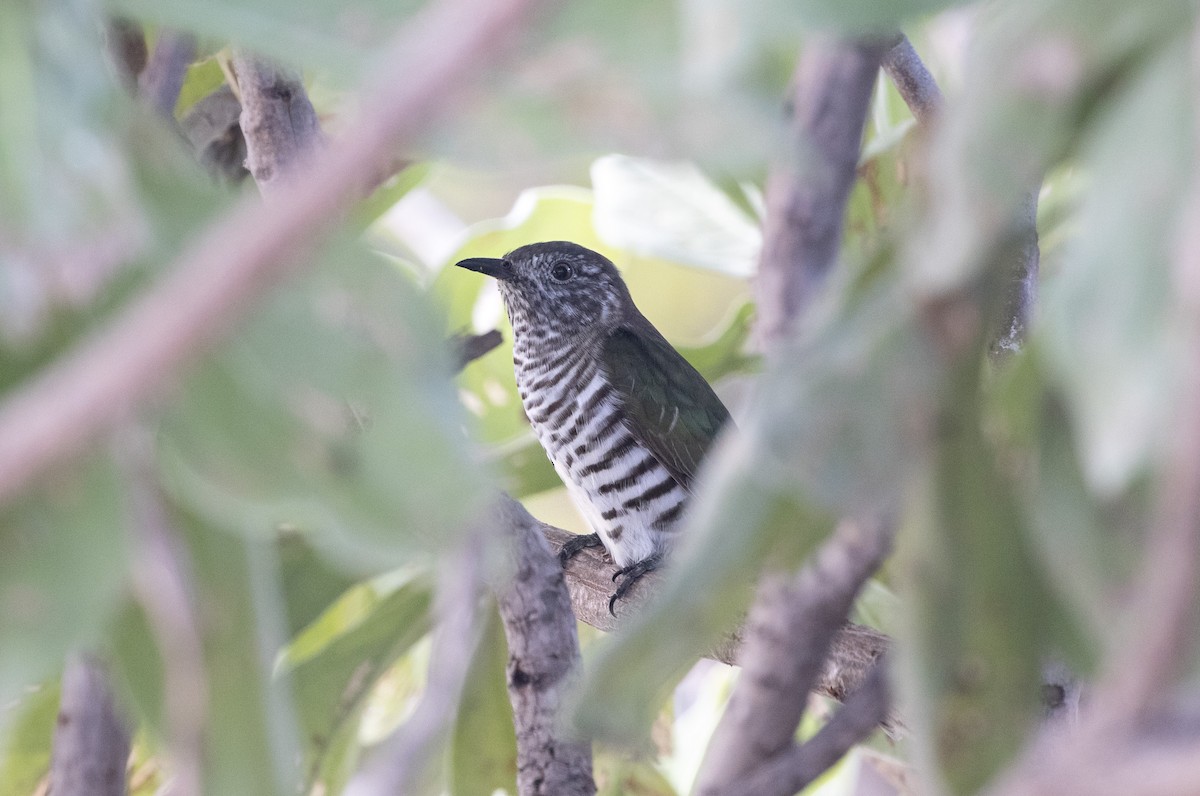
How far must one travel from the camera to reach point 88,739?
92 centimetres

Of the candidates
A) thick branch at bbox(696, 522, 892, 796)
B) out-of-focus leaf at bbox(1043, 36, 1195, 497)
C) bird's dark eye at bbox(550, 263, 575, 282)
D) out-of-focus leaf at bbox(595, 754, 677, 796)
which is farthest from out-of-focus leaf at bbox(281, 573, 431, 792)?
bird's dark eye at bbox(550, 263, 575, 282)

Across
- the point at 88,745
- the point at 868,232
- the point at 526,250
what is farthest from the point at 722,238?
the point at 88,745

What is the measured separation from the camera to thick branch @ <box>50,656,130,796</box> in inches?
35.6

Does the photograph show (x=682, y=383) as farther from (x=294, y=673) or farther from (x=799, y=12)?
(x=799, y=12)

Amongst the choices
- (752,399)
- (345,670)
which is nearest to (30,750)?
(345,670)

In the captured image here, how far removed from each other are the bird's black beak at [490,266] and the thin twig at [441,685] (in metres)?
2.06

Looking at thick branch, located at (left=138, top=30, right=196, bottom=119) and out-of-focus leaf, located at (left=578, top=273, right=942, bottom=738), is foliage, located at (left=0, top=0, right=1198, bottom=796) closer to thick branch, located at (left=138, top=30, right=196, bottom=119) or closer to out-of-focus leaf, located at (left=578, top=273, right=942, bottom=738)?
out-of-focus leaf, located at (left=578, top=273, right=942, bottom=738)

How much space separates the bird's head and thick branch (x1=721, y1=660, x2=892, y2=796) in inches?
95.7

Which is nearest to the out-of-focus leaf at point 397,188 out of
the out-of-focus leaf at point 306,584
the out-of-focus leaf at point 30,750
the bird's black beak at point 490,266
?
the bird's black beak at point 490,266

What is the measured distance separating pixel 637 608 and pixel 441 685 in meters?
1.46

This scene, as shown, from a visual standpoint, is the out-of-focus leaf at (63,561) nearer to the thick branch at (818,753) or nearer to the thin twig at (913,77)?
the thick branch at (818,753)

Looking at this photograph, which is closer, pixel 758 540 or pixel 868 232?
pixel 758 540

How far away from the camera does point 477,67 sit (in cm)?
42

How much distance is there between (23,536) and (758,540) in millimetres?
340
